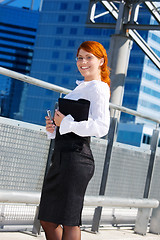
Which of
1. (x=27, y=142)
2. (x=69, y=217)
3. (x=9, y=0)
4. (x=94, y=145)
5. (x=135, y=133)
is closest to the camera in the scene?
(x=69, y=217)

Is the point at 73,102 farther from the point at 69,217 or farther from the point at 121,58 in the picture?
the point at 121,58

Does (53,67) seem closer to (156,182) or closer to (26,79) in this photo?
(156,182)

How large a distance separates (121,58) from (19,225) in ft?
22.5

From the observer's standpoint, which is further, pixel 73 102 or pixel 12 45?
pixel 12 45

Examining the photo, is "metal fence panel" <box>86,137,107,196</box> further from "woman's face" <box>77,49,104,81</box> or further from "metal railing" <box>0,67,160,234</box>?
"woman's face" <box>77,49,104,81</box>

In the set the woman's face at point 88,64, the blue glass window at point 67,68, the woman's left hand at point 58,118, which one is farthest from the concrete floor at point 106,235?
the blue glass window at point 67,68

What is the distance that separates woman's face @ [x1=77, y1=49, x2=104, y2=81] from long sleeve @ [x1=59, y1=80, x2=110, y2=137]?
10cm

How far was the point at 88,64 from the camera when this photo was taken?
103 inches

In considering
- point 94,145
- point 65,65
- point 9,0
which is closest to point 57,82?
point 65,65

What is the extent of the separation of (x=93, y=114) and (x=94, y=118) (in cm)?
3

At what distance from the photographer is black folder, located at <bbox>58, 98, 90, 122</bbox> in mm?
2482

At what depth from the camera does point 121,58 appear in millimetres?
10609

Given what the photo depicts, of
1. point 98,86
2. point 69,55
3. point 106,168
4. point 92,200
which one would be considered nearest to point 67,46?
point 69,55

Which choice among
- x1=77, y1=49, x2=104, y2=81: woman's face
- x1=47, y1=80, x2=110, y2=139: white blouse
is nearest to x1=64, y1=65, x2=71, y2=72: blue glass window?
x1=77, y1=49, x2=104, y2=81: woman's face
